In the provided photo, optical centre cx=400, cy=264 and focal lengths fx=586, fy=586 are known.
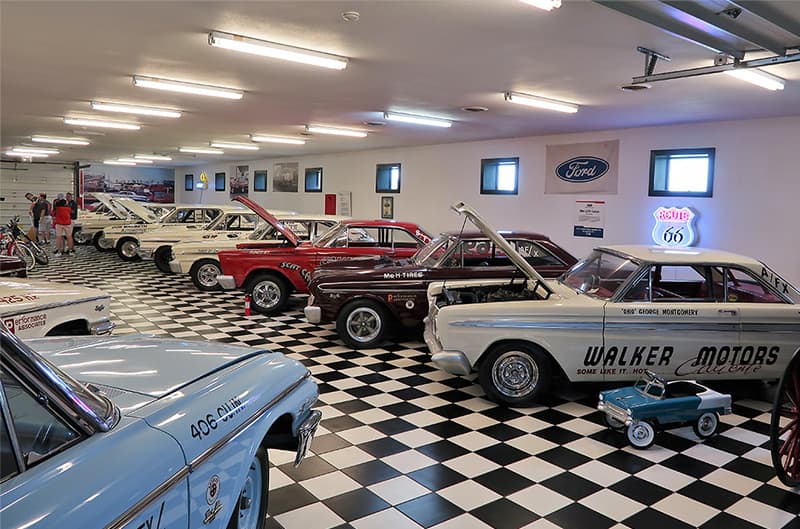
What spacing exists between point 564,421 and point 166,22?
517cm

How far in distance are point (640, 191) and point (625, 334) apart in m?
7.15

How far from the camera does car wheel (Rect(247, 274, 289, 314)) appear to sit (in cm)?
968

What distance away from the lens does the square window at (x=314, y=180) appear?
2016 cm

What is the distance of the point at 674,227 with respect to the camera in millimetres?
11141

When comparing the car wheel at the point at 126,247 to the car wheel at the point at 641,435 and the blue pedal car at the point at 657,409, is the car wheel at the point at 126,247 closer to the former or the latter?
the blue pedal car at the point at 657,409

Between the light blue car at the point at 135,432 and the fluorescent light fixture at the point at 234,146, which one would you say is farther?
the fluorescent light fixture at the point at 234,146

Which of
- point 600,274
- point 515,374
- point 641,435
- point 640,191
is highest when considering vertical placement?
point 640,191

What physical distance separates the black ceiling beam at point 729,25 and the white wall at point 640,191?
5190mm

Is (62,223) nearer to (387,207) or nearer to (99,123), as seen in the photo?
(99,123)

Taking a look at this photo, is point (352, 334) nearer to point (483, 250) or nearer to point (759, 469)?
point (483, 250)

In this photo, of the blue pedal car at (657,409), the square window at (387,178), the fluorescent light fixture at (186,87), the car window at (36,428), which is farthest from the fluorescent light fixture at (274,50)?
the square window at (387,178)

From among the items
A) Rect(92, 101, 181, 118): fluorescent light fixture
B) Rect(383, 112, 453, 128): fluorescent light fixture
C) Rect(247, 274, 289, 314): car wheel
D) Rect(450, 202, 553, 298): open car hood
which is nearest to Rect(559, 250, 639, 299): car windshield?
Rect(450, 202, 553, 298): open car hood

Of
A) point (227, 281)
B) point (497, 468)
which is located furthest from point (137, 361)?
point (227, 281)

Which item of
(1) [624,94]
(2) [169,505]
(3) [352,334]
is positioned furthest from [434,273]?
(2) [169,505]
